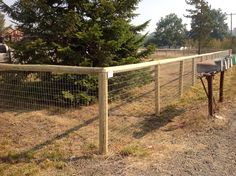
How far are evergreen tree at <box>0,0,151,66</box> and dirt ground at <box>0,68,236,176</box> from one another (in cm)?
150

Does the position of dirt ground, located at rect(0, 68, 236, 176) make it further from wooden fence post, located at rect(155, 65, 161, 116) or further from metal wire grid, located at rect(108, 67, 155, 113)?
metal wire grid, located at rect(108, 67, 155, 113)

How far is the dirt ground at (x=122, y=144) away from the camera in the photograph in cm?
504

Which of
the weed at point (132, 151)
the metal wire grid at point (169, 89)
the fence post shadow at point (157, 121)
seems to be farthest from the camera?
the metal wire grid at point (169, 89)

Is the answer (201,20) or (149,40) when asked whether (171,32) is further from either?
(201,20)

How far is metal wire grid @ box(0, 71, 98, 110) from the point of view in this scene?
26.5 feet

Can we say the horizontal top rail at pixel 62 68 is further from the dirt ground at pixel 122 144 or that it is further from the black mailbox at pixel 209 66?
the black mailbox at pixel 209 66

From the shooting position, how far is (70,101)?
8250 mm

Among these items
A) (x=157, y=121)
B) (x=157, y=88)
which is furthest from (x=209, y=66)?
(x=157, y=121)

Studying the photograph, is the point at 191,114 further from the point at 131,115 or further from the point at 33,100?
the point at 33,100

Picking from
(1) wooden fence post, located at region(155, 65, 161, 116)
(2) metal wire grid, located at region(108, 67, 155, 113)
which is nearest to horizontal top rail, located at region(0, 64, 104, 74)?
(2) metal wire grid, located at region(108, 67, 155, 113)

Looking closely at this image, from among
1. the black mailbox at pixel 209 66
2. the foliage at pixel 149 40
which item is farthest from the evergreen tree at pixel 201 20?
the black mailbox at pixel 209 66

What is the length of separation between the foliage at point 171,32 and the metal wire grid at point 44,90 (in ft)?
306

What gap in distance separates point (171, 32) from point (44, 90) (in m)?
101

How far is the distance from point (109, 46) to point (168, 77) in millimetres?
4976
